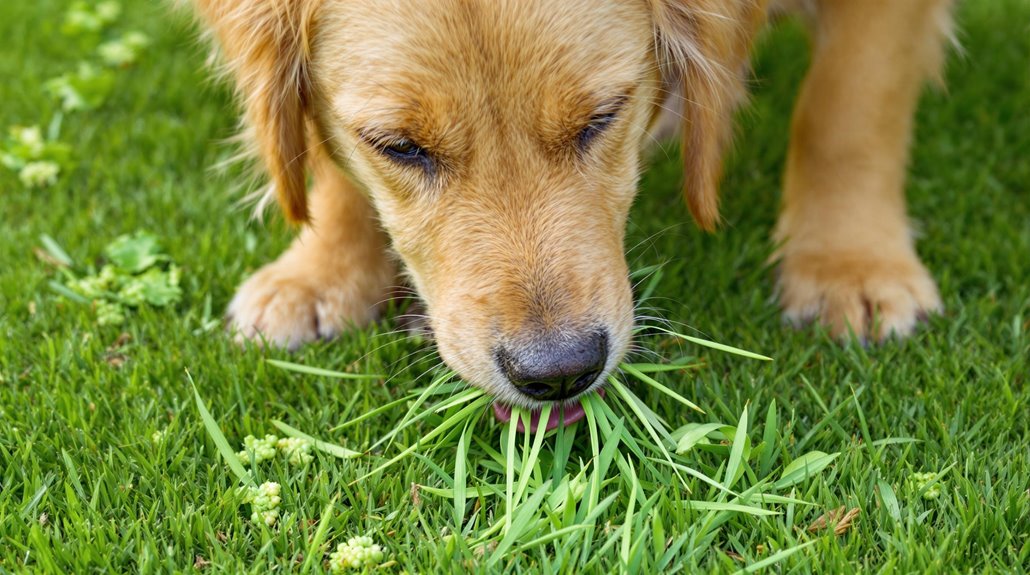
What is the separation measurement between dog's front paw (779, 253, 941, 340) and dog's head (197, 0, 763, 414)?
829 millimetres

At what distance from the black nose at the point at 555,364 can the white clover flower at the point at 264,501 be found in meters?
0.63

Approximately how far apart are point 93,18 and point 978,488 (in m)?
4.64

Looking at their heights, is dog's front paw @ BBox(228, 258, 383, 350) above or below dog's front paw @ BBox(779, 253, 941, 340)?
above

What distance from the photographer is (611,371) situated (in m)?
2.69

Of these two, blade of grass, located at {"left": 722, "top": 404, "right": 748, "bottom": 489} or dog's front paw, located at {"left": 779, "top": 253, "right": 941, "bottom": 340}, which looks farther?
dog's front paw, located at {"left": 779, "top": 253, "right": 941, "bottom": 340}

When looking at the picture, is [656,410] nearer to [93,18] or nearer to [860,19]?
[860,19]

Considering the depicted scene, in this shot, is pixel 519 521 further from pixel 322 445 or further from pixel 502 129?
pixel 502 129

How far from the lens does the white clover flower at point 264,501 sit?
254cm

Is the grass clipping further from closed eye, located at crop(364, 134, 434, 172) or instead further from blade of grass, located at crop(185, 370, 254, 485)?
closed eye, located at crop(364, 134, 434, 172)

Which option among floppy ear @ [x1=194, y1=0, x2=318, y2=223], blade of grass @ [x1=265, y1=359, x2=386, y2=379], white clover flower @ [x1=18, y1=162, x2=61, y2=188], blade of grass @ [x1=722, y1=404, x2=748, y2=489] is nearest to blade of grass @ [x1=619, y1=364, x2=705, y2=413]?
blade of grass @ [x1=722, y1=404, x2=748, y2=489]

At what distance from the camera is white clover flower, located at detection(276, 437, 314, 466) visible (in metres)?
2.74

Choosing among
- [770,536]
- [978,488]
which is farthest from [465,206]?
[978,488]

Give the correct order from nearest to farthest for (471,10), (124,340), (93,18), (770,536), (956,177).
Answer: (770,536), (471,10), (124,340), (956,177), (93,18)

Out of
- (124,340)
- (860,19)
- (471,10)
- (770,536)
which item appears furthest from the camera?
(860,19)
